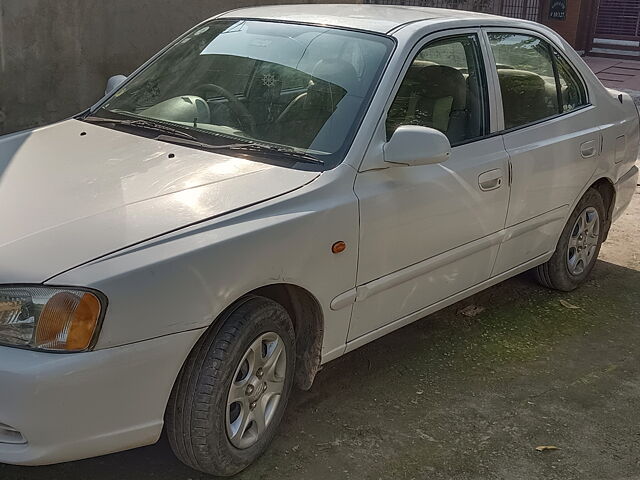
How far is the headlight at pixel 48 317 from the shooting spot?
2420 millimetres

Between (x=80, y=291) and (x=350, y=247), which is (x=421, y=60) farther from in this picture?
(x=80, y=291)

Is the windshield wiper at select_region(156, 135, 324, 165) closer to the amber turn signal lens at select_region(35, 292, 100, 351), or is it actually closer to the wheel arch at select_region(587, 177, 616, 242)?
the amber turn signal lens at select_region(35, 292, 100, 351)

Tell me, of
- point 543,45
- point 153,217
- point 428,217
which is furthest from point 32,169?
point 543,45

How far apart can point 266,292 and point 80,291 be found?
85 centimetres

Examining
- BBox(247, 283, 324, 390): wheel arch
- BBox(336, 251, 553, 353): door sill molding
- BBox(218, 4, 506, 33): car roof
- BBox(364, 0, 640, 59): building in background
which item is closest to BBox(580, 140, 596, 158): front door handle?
BBox(336, 251, 553, 353): door sill molding

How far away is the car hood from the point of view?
8.34 ft

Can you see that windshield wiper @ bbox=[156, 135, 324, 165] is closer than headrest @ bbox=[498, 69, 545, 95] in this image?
Yes

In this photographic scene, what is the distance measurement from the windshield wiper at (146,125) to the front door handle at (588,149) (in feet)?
7.91

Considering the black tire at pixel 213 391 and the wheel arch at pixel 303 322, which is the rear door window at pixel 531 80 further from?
the black tire at pixel 213 391

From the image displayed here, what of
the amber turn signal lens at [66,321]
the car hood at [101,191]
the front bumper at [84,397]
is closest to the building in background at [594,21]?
the car hood at [101,191]

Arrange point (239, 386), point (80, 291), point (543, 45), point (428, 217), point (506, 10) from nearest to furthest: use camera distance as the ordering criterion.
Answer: point (80, 291) → point (239, 386) → point (428, 217) → point (543, 45) → point (506, 10)

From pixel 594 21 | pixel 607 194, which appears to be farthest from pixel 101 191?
pixel 594 21

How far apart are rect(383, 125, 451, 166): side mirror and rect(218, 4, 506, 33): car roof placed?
67cm

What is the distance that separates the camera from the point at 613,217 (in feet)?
17.6
